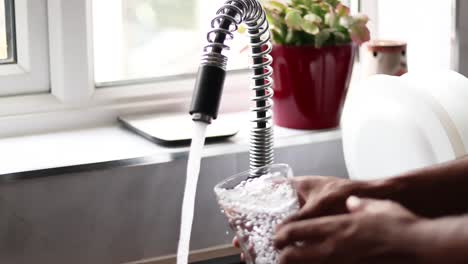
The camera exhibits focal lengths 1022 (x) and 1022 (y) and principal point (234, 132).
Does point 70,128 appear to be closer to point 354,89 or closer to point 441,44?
point 354,89

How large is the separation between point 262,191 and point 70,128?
2.19 ft

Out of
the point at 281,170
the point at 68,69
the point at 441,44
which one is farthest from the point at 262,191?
the point at 441,44

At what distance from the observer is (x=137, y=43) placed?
6.01ft

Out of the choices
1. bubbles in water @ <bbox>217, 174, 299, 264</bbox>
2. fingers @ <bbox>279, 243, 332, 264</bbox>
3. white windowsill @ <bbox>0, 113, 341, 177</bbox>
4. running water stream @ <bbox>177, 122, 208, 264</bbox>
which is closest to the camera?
fingers @ <bbox>279, 243, 332, 264</bbox>

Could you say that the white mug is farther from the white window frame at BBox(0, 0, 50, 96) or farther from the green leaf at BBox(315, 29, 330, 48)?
the white window frame at BBox(0, 0, 50, 96)

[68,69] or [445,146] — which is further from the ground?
[68,69]

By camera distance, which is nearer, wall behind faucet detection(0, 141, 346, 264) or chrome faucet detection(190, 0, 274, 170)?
chrome faucet detection(190, 0, 274, 170)

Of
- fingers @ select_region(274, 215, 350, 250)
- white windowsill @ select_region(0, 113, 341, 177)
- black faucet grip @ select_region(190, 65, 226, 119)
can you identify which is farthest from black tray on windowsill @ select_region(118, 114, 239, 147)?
fingers @ select_region(274, 215, 350, 250)

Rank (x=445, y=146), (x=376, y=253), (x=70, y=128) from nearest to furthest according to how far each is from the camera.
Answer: (x=376, y=253) < (x=445, y=146) < (x=70, y=128)

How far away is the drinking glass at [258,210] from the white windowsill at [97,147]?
39 centimetres

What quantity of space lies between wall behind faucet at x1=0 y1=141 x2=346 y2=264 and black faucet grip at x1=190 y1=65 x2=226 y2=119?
0.34 metres

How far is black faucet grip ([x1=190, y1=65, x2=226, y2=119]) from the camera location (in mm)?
1229

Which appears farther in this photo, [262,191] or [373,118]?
[373,118]

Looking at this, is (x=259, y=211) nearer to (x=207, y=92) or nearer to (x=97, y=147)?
(x=207, y=92)
